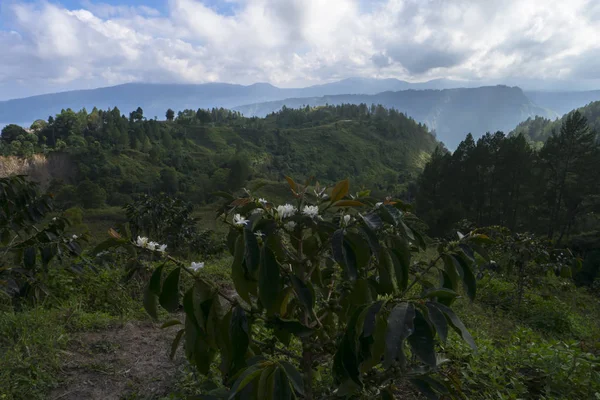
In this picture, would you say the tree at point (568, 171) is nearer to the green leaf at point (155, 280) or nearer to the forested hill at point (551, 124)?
the green leaf at point (155, 280)

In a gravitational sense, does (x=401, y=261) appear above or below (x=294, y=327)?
above

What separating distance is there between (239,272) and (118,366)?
9.83ft

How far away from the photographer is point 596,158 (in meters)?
25.9

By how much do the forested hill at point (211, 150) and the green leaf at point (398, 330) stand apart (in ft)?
143

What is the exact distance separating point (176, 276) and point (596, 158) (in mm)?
33088

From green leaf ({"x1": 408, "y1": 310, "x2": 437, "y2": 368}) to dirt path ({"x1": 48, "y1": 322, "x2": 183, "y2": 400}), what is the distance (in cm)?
285

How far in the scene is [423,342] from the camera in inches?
36.7

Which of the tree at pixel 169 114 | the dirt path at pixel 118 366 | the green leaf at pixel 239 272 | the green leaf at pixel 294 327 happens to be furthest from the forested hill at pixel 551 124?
the green leaf at pixel 239 272

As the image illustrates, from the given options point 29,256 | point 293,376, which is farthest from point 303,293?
point 29,256

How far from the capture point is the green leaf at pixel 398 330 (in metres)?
0.86

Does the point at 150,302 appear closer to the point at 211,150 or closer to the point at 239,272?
the point at 239,272

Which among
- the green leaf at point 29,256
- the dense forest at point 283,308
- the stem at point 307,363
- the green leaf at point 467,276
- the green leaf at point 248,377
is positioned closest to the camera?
the green leaf at point 248,377

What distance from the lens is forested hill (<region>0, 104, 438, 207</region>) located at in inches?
2303

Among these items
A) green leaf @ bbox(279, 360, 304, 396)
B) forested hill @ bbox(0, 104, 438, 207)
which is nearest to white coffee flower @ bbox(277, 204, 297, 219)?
green leaf @ bbox(279, 360, 304, 396)
